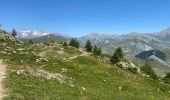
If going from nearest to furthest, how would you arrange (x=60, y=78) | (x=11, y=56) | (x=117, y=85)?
(x=60, y=78) → (x=117, y=85) → (x=11, y=56)

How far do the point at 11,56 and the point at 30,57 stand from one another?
5.14 m

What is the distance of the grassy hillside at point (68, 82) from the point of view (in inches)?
1582

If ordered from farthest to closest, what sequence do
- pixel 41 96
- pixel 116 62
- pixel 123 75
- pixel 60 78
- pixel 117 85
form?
pixel 116 62 → pixel 123 75 → pixel 117 85 → pixel 60 78 → pixel 41 96

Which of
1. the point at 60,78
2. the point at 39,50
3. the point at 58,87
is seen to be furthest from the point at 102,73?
the point at 39,50

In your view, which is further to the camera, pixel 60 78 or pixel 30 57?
pixel 30 57

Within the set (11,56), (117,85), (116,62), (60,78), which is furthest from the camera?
(116,62)

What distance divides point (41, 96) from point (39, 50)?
1805 inches

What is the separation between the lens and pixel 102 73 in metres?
62.1

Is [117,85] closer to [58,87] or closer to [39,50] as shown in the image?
[58,87]

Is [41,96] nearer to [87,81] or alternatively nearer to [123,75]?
[87,81]

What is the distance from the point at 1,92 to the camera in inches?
1496

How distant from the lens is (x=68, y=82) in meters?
48.7

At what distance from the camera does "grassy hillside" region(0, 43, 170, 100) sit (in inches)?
1582

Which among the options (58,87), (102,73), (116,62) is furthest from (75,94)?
(116,62)
